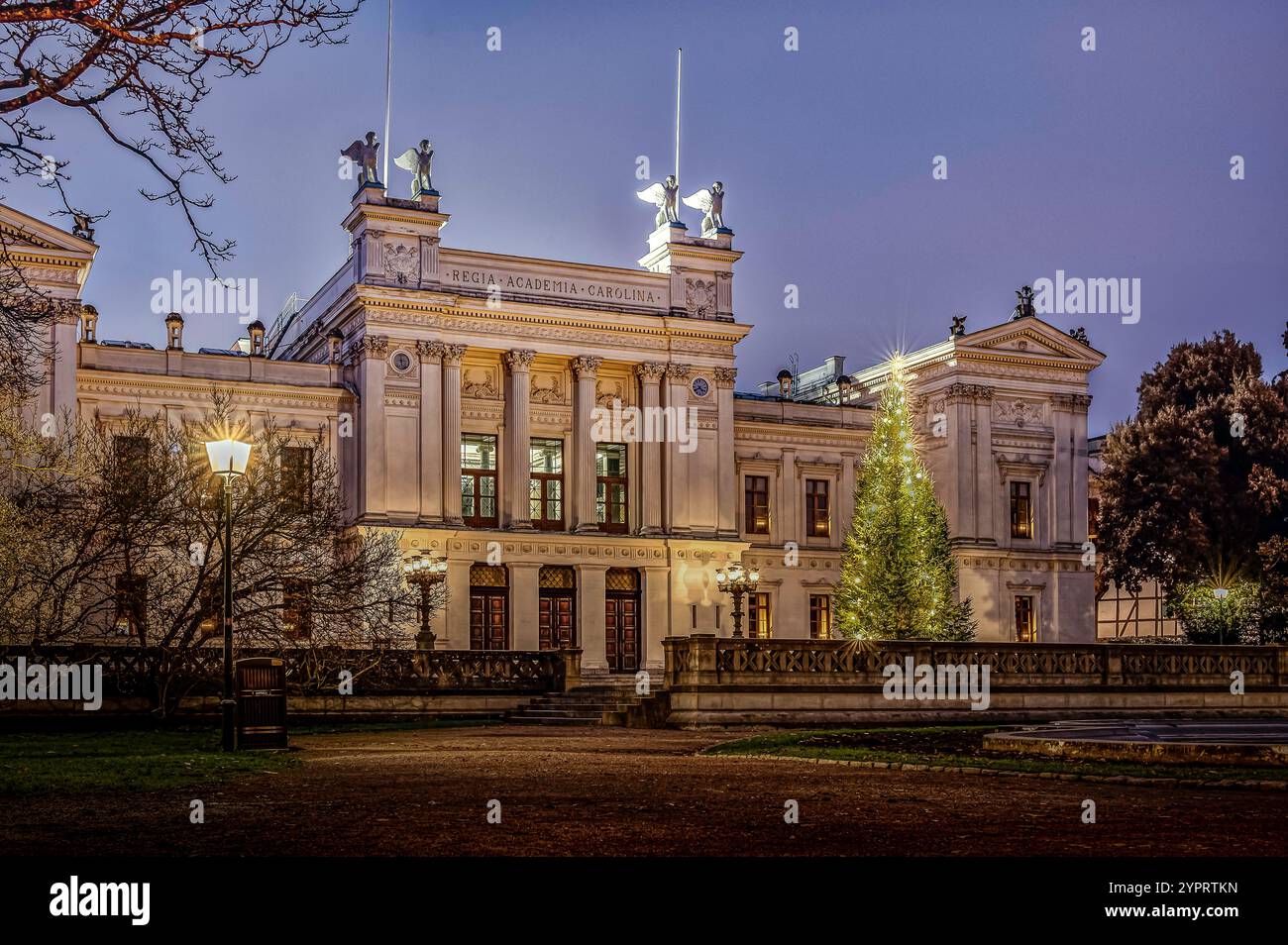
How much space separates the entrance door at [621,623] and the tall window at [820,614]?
8262mm

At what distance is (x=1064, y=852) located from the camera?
8.99 meters

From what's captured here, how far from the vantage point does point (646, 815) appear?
11.3 m

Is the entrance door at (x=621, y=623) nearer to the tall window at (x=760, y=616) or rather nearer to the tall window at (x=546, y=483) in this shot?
the tall window at (x=546, y=483)

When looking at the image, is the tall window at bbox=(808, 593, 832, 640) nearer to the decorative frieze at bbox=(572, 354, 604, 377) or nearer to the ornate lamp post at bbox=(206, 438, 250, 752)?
the decorative frieze at bbox=(572, 354, 604, 377)

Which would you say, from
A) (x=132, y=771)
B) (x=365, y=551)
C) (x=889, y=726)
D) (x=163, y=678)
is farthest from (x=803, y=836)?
(x=365, y=551)

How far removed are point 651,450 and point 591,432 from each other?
214 cm

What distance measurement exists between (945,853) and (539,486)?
4006 centimetres

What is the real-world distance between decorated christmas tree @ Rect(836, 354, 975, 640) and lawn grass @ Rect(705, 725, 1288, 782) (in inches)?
575

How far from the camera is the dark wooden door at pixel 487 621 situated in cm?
4591

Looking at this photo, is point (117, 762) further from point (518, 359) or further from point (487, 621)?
point (518, 359)

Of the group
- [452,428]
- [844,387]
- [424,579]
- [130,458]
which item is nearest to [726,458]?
[452,428]

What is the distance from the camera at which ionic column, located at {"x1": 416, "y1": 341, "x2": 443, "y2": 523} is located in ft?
148

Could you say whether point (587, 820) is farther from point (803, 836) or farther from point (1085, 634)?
point (1085, 634)

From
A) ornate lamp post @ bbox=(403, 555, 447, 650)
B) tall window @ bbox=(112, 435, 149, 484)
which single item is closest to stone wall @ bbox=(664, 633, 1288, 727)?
ornate lamp post @ bbox=(403, 555, 447, 650)
